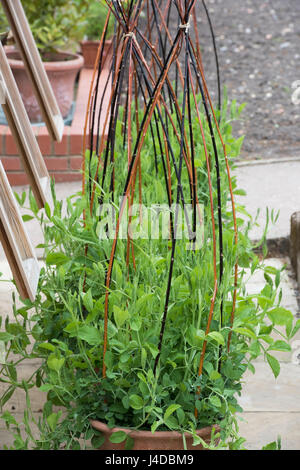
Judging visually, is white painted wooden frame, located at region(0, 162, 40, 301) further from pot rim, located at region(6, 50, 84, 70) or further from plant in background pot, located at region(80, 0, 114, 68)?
plant in background pot, located at region(80, 0, 114, 68)

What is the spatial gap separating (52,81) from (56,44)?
307mm

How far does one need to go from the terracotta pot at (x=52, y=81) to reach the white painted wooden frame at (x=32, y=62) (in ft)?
5.43

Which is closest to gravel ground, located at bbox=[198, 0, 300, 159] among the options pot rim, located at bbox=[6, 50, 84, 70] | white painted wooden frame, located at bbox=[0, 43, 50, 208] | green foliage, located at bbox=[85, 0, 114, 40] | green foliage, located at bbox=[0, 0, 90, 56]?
green foliage, located at bbox=[85, 0, 114, 40]

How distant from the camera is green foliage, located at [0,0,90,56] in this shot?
438cm

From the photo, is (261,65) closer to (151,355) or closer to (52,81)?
(52,81)

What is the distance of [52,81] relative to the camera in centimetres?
425

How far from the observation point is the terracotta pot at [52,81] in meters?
4.15

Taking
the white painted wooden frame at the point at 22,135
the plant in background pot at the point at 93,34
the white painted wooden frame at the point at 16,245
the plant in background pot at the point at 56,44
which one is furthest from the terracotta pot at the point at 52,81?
the white painted wooden frame at the point at 16,245

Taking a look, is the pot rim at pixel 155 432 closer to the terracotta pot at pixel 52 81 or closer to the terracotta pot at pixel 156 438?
the terracotta pot at pixel 156 438

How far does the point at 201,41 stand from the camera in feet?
22.0

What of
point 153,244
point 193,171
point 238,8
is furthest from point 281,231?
point 238,8

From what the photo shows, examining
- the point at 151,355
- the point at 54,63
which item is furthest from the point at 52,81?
the point at 151,355

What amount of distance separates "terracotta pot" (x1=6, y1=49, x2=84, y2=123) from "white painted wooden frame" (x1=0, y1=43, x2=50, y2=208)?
1.98 m

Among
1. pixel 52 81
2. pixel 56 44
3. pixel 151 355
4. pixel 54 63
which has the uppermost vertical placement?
pixel 56 44
